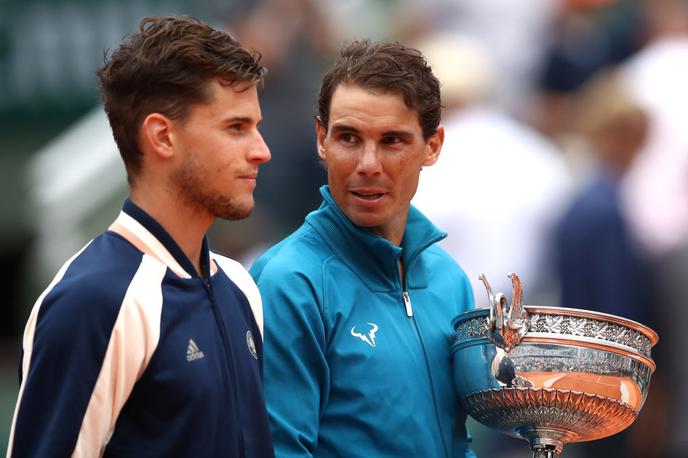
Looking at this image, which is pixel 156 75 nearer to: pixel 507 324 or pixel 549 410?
pixel 507 324

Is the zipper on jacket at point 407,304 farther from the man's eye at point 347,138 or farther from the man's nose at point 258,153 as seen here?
the man's nose at point 258,153

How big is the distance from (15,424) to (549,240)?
474cm

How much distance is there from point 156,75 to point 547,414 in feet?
4.59

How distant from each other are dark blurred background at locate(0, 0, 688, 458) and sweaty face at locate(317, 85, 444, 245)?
3.07m

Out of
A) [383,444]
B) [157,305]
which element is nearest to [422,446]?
[383,444]

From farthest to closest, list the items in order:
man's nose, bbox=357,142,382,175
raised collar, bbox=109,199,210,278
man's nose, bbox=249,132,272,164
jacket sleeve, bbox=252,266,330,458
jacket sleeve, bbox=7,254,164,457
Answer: man's nose, bbox=357,142,382,175, jacket sleeve, bbox=252,266,330,458, man's nose, bbox=249,132,272,164, raised collar, bbox=109,199,210,278, jacket sleeve, bbox=7,254,164,457

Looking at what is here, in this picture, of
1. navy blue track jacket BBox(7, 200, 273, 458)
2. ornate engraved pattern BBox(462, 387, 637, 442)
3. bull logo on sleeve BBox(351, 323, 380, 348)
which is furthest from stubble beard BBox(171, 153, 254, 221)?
ornate engraved pattern BBox(462, 387, 637, 442)

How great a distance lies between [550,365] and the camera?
432 cm

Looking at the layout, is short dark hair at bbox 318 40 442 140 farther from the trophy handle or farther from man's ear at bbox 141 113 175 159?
man's ear at bbox 141 113 175 159

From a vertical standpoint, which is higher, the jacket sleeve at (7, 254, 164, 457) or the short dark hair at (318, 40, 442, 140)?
the short dark hair at (318, 40, 442, 140)

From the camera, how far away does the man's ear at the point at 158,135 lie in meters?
3.82

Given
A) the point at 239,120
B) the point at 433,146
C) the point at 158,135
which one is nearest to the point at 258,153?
the point at 239,120

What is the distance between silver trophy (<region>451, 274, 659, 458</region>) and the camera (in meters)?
4.32

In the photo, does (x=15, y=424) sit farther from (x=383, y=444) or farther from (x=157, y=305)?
(x=383, y=444)
